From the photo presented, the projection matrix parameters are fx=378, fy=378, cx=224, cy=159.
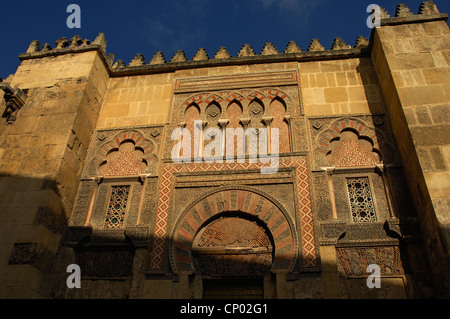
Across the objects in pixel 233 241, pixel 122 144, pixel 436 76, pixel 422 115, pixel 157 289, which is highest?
pixel 436 76

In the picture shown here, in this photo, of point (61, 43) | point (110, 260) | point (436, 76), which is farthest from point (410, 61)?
point (61, 43)

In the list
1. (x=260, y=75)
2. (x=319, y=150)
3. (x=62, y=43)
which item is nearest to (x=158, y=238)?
(x=319, y=150)

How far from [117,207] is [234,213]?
157cm

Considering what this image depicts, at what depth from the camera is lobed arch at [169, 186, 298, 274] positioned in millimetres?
4305

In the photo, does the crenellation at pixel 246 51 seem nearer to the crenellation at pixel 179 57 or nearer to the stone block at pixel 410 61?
the crenellation at pixel 179 57

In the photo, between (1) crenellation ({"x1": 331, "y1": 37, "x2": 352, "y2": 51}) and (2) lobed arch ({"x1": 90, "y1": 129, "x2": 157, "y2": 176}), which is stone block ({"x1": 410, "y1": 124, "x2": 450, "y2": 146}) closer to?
(1) crenellation ({"x1": 331, "y1": 37, "x2": 352, "y2": 51})

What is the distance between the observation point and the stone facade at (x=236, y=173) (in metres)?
4.20

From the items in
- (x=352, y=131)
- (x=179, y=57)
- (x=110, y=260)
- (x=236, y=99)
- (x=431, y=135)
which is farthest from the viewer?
(x=179, y=57)

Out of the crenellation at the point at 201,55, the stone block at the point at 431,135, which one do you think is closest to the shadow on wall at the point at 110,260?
the stone block at the point at 431,135

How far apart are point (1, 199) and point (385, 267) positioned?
4.59 meters

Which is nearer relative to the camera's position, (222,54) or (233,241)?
(233,241)

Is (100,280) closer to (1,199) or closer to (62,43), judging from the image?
(1,199)

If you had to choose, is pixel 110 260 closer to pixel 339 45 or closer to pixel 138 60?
pixel 138 60

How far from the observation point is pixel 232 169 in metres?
4.98
